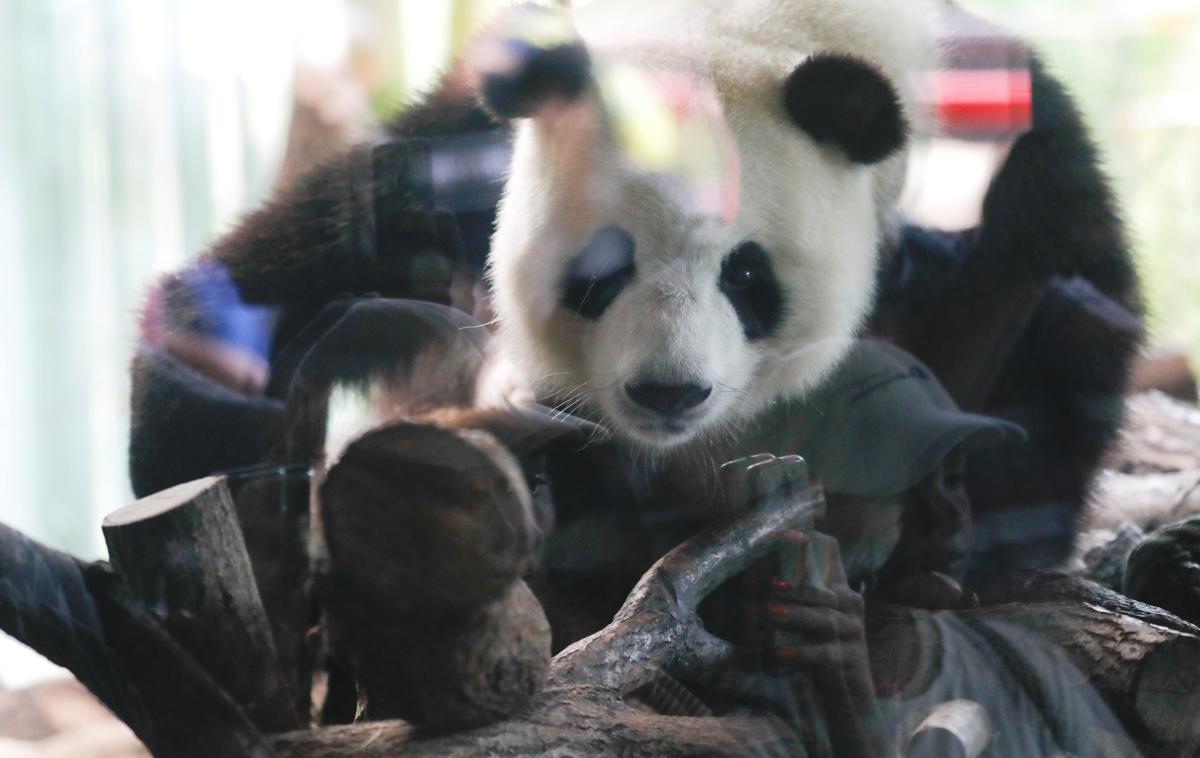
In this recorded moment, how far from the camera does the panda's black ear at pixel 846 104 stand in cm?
145

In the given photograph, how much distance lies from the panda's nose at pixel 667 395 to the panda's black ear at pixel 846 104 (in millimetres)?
437

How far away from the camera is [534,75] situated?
141 cm

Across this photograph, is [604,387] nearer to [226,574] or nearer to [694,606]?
[694,606]

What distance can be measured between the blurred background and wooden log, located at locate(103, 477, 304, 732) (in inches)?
10.7

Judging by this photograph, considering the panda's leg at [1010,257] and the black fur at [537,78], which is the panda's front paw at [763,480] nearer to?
the panda's leg at [1010,257]

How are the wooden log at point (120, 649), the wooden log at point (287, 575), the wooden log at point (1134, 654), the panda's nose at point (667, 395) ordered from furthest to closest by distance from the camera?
the wooden log at point (1134, 654)
the panda's nose at point (667, 395)
the wooden log at point (287, 575)
the wooden log at point (120, 649)

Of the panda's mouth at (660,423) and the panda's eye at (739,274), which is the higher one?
the panda's eye at (739,274)

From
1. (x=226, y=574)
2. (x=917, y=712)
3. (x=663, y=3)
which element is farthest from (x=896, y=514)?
(x=226, y=574)

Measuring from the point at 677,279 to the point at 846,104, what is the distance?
1.24 feet

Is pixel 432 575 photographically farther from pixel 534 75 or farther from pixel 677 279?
pixel 534 75

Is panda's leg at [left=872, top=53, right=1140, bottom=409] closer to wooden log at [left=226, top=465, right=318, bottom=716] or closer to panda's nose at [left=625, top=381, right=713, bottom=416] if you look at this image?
panda's nose at [left=625, top=381, right=713, bottom=416]

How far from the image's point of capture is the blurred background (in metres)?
1.37

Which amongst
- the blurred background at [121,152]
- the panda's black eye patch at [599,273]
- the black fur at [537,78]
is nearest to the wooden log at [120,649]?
the blurred background at [121,152]

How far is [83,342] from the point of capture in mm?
1425
